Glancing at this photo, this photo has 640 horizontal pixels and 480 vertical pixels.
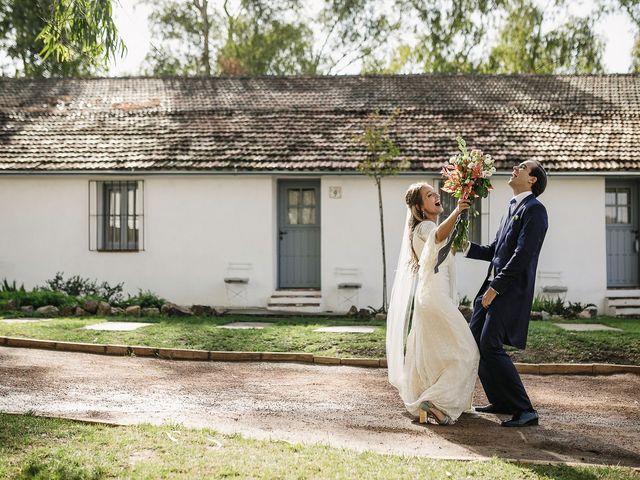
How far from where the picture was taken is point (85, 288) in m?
16.5

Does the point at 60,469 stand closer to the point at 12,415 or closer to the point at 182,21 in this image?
the point at 12,415

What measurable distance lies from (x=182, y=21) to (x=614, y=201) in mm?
25342

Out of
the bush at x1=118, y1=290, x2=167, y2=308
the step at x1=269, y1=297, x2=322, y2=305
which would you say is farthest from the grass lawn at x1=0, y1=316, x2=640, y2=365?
the step at x1=269, y1=297, x2=322, y2=305

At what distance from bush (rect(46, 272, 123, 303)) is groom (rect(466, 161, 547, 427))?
10880 mm

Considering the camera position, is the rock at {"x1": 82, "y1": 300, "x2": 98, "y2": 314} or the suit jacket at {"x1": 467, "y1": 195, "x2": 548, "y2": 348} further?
the rock at {"x1": 82, "y1": 300, "x2": 98, "y2": 314}

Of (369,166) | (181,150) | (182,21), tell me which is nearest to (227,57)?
(182,21)

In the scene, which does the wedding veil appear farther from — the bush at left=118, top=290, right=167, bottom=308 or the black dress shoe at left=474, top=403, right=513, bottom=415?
the bush at left=118, top=290, right=167, bottom=308

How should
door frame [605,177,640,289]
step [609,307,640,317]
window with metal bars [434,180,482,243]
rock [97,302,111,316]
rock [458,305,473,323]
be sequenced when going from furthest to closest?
door frame [605,177,640,289], window with metal bars [434,180,482,243], step [609,307,640,317], rock [97,302,111,316], rock [458,305,473,323]

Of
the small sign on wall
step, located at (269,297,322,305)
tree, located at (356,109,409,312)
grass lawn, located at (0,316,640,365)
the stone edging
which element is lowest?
the stone edging

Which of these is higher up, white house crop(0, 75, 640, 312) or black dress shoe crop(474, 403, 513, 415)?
white house crop(0, 75, 640, 312)

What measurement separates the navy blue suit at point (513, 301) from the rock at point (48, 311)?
9280 mm

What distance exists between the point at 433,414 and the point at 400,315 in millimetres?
926

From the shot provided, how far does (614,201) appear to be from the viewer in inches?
669

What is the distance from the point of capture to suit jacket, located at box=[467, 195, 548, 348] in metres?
6.74
